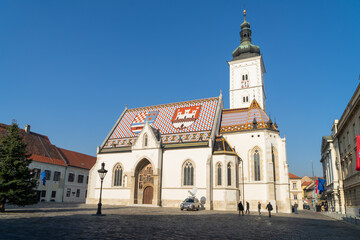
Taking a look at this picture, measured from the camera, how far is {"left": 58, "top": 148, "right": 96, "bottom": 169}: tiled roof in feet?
179

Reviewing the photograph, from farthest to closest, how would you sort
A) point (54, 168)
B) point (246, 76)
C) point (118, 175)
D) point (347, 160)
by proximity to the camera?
point (246, 76) → point (54, 168) → point (118, 175) → point (347, 160)

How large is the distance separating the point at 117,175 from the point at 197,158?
13.7 metres

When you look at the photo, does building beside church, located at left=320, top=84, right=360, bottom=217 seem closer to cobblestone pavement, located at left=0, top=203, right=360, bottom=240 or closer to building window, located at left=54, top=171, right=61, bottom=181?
cobblestone pavement, located at left=0, top=203, right=360, bottom=240

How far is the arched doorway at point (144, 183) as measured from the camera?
40.1m

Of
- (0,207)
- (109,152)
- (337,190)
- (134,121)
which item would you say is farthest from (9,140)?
(337,190)

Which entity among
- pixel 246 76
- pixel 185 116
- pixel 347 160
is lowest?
pixel 347 160

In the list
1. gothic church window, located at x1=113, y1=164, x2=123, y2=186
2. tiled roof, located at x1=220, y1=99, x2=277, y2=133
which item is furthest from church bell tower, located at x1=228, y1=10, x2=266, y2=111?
gothic church window, located at x1=113, y1=164, x2=123, y2=186

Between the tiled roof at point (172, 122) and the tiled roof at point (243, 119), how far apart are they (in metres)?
2.42

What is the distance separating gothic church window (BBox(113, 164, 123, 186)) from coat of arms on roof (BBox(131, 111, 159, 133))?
659 cm

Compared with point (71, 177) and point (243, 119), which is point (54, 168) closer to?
point (71, 177)

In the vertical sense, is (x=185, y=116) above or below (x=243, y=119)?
above

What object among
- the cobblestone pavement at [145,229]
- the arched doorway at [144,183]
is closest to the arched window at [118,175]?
the arched doorway at [144,183]

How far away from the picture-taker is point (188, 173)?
38250 millimetres

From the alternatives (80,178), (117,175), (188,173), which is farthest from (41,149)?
(188,173)
